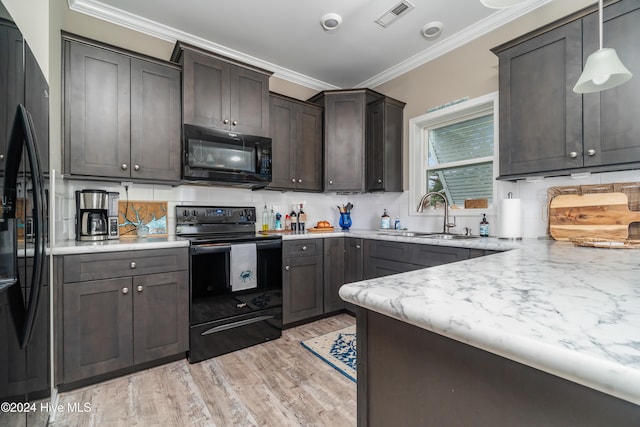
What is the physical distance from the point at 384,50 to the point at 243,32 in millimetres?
1418

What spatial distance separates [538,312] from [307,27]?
288 centimetres

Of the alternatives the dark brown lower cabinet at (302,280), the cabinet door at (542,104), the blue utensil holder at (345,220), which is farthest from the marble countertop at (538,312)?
the blue utensil holder at (345,220)

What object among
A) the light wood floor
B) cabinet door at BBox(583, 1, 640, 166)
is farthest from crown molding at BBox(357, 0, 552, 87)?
the light wood floor

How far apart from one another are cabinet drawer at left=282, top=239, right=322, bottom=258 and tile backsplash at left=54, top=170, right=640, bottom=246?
0.63 meters

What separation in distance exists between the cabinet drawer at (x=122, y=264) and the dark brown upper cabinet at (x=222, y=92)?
3.64 feet

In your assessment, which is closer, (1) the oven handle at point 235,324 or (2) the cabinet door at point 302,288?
(1) the oven handle at point 235,324

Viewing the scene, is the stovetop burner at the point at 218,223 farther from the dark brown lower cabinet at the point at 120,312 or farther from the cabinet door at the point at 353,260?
the cabinet door at the point at 353,260

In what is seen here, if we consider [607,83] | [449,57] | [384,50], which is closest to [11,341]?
[607,83]

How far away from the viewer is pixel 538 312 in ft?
1.66

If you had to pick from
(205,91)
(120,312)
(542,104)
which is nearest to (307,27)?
(205,91)

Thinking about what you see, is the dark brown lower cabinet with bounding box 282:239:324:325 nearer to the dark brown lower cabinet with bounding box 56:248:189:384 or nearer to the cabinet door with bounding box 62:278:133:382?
the dark brown lower cabinet with bounding box 56:248:189:384

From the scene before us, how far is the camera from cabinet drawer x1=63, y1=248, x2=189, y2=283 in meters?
1.78

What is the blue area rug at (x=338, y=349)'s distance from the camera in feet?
6.73

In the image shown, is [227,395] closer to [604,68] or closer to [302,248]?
[302,248]
